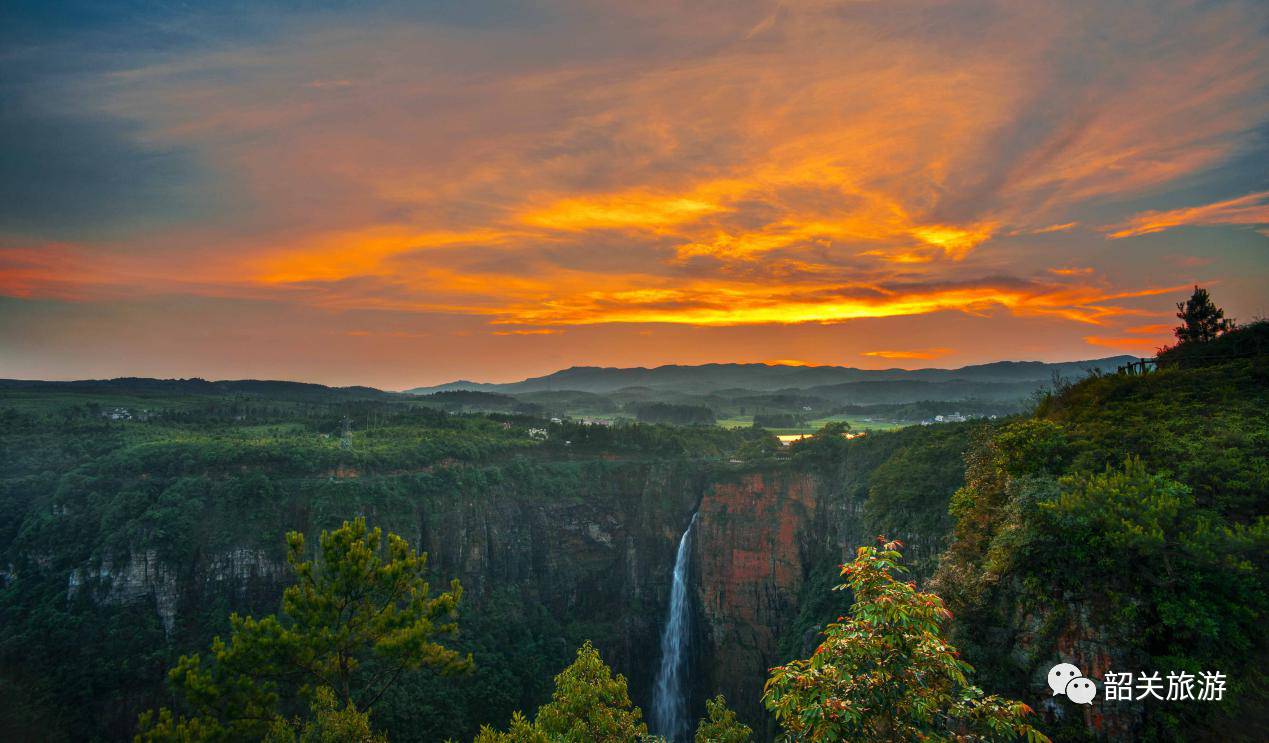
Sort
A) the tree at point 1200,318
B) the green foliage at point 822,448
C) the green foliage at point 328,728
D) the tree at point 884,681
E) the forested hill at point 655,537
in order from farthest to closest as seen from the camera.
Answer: the green foliage at point 822,448
the tree at point 1200,318
the green foliage at point 328,728
the forested hill at point 655,537
the tree at point 884,681

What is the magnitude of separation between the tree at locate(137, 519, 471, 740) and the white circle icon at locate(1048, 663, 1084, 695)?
16.9 m

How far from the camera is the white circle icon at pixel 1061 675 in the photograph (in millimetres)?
13047

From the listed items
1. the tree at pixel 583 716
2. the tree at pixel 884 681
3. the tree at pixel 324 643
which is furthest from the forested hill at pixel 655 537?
the tree at pixel 884 681

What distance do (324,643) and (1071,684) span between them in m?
20.1

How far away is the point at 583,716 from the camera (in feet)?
59.4

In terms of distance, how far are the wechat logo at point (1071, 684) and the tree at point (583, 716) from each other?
34.8 ft

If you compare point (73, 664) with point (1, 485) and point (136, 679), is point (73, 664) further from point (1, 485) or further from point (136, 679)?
point (1, 485)

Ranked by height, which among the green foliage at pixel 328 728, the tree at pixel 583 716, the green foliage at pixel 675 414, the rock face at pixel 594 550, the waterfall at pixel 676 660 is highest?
the green foliage at pixel 675 414

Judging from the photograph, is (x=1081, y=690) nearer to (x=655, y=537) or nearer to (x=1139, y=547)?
(x=1139, y=547)

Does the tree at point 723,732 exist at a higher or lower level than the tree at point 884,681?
lower

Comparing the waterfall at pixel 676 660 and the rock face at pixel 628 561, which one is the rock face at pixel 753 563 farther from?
the waterfall at pixel 676 660

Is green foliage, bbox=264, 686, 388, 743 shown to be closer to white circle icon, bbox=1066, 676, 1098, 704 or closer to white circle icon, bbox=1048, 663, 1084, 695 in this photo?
white circle icon, bbox=1048, 663, 1084, 695

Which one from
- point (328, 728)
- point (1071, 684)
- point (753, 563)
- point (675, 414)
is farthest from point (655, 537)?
point (675, 414)

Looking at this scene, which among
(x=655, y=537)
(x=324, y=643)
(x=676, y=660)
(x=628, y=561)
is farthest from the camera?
(x=655, y=537)
